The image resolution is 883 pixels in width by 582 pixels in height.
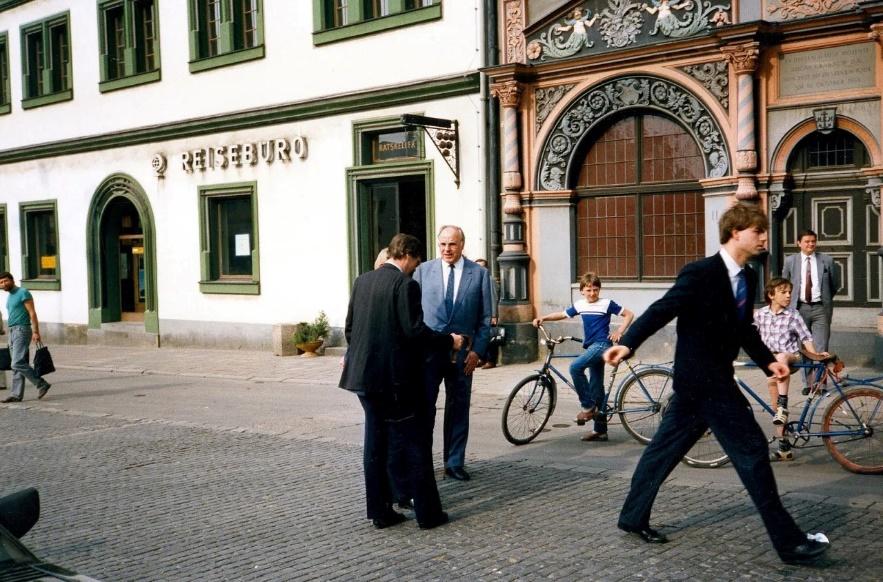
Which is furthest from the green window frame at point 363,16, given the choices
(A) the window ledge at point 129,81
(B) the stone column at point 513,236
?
(A) the window ledge at point 129,81

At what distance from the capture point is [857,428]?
780 centimetres

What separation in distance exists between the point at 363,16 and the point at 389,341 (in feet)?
43.9

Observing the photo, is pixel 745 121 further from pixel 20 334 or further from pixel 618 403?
pixel 20 334

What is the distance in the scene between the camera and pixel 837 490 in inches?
287

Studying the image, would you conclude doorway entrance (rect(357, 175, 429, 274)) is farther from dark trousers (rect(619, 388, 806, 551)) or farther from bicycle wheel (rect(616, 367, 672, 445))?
dark trousers (rect(619, 388, 806, 551))

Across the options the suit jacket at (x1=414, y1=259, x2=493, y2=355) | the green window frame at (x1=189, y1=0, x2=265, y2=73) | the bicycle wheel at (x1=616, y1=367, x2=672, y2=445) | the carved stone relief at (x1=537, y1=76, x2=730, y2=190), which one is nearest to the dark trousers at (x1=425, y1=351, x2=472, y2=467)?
the suit jacket at (x1=414, y1=259, x2=493, y2=355)

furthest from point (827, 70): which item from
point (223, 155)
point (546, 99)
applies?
point (223, 155)

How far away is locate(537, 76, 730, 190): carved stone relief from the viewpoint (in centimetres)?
1474

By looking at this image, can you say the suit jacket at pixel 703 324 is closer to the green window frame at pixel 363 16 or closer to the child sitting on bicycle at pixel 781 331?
the child sitting on bicycle at pixel 781 331

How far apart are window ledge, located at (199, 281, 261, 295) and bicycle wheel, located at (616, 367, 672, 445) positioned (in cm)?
1284

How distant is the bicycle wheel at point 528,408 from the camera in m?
9.50

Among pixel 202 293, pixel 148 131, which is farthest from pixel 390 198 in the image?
pixel 148 131

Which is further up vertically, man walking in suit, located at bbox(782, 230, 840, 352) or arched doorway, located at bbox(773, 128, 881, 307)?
arched doorway, located at bbox(773, 128, 881, 307)

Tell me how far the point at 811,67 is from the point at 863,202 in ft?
6.27
